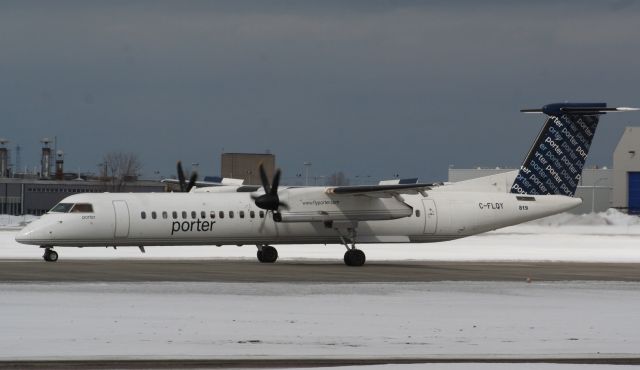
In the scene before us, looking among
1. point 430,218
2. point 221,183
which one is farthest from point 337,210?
point 221,183

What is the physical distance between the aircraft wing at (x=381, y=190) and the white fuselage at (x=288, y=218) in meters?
0.27

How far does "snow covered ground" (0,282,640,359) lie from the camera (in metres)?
17.0

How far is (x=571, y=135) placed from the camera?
147 ft

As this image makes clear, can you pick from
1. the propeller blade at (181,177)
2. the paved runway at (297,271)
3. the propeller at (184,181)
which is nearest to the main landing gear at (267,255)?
the paved runway at (297,271)

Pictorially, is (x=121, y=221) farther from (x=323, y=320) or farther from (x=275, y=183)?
(x=323, y=320)

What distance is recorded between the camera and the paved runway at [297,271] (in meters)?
31.9

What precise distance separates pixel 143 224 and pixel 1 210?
10047 cm

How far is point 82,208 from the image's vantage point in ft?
129

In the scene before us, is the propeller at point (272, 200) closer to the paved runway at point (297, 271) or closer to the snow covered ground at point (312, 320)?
the paved runway at point (297, 271)

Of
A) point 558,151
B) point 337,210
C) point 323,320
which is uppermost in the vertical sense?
point 558,151

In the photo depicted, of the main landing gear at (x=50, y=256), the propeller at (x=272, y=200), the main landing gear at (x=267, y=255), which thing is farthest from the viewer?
the main landing gear at (x=267, y=255)

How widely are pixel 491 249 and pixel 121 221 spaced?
72.4 feet

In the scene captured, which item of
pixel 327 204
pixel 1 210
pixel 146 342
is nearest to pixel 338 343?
pixel 146 342

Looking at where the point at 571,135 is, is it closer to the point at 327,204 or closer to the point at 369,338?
the point at 327,204
